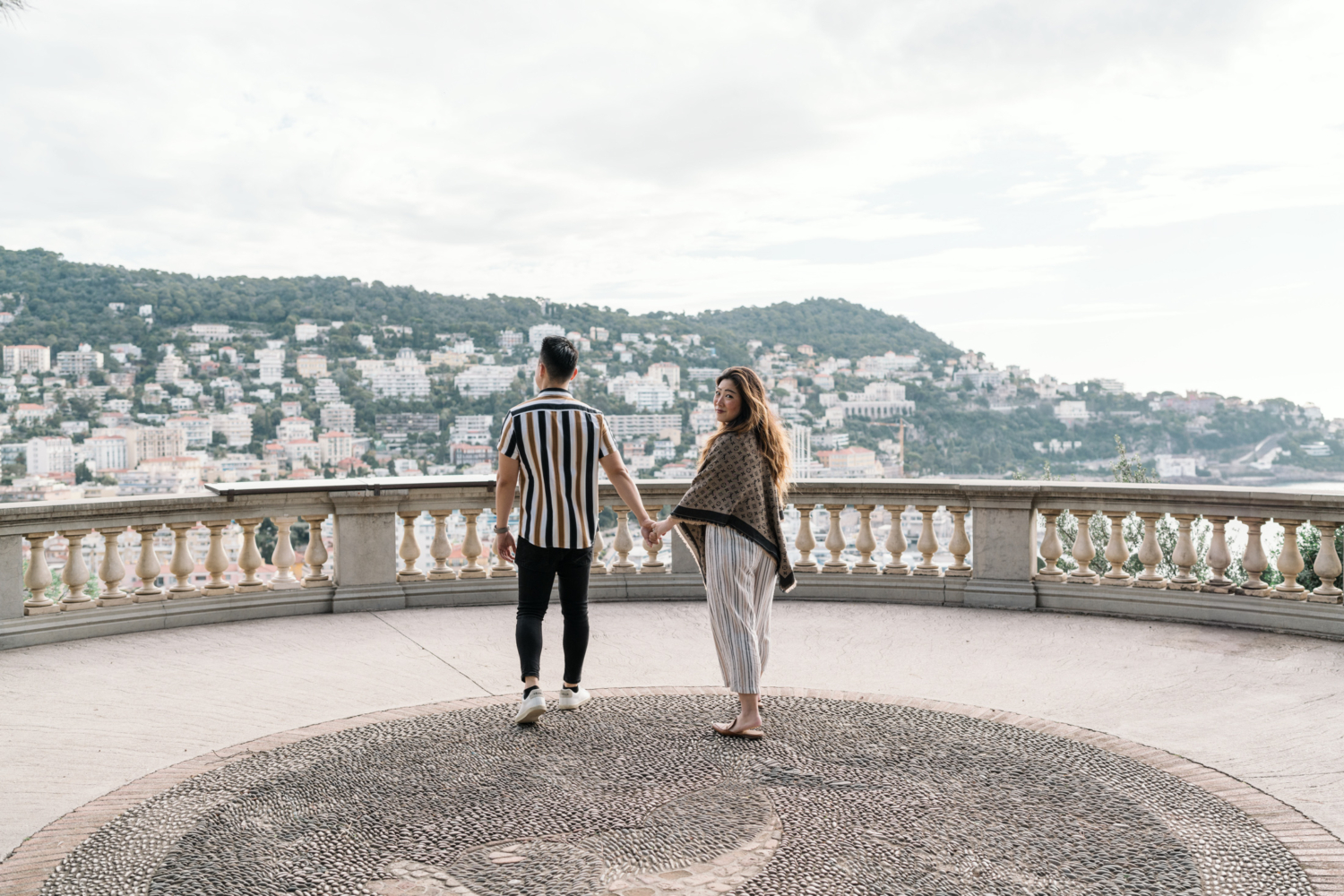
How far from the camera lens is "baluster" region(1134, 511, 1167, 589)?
722cm

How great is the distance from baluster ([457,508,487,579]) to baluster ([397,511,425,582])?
337 millimetres

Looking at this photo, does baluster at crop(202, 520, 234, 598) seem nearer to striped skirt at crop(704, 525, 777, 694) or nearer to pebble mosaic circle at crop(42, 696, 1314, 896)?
pebble mosaic circle at crop(42, 696, 1314, 896)

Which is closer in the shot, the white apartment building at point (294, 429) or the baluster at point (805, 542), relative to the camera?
the baluster at point (805, 542)

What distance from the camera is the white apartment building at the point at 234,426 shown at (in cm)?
3528

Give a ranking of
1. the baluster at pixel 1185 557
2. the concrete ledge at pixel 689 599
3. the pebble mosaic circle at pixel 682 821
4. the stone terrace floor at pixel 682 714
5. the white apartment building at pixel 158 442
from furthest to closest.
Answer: the white apartment building at pixel 158 442 < the baluster at pixel 1185 557 < the concrete ledge at pixel 689 599 < the stone terrace floor at pixel 682 714 < the pebble mosaic circle at pixel 682 821

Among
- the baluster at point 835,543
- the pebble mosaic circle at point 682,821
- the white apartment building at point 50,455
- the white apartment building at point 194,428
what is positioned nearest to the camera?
the pebble mosaic circle at point 682,821

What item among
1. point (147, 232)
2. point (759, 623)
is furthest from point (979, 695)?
point (147, 232)

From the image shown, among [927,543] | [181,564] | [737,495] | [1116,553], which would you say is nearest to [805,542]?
[927,543]

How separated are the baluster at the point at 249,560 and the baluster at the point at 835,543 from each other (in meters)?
4.32

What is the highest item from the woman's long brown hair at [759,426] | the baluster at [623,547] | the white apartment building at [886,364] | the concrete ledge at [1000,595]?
the white apartment building at [886,364]

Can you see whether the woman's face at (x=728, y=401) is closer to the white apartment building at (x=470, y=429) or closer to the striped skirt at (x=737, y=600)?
the striped skirt at (x=737, y=600)

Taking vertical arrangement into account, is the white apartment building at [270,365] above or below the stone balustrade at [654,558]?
above

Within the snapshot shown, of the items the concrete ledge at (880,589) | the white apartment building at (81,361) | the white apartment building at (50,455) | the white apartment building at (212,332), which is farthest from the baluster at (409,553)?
the white apartment building at (212,332)

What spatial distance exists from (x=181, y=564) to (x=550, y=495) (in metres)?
4.05
